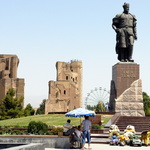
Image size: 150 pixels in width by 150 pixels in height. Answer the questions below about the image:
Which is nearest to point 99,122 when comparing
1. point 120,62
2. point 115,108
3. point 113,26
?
point 115,108

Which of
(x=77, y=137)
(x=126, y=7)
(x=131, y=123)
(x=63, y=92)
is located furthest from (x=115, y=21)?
(x=63, y=92)

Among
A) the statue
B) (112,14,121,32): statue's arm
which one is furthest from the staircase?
(112,14,121,32): statue's arm

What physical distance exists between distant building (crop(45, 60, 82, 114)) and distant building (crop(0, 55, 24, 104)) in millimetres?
7080

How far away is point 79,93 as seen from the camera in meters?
95.8

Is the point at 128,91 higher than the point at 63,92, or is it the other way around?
the point at 63,92

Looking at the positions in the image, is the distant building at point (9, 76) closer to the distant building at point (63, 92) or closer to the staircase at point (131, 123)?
the distant building at point (63, 92)

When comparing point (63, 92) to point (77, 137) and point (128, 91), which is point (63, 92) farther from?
point (77, 137)

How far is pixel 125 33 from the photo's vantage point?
2491 cm

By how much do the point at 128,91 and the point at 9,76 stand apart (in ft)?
202

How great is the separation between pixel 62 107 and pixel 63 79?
35.7 ft

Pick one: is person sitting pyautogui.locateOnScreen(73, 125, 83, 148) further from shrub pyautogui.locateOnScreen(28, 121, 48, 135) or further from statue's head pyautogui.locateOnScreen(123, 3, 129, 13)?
statue's head pyautogui.locateOnScreen(123, 3, 129, 13)

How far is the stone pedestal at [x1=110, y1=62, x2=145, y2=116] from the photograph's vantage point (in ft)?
78.6

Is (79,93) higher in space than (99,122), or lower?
higher

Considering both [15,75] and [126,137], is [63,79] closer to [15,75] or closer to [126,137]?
A: [15,75]
